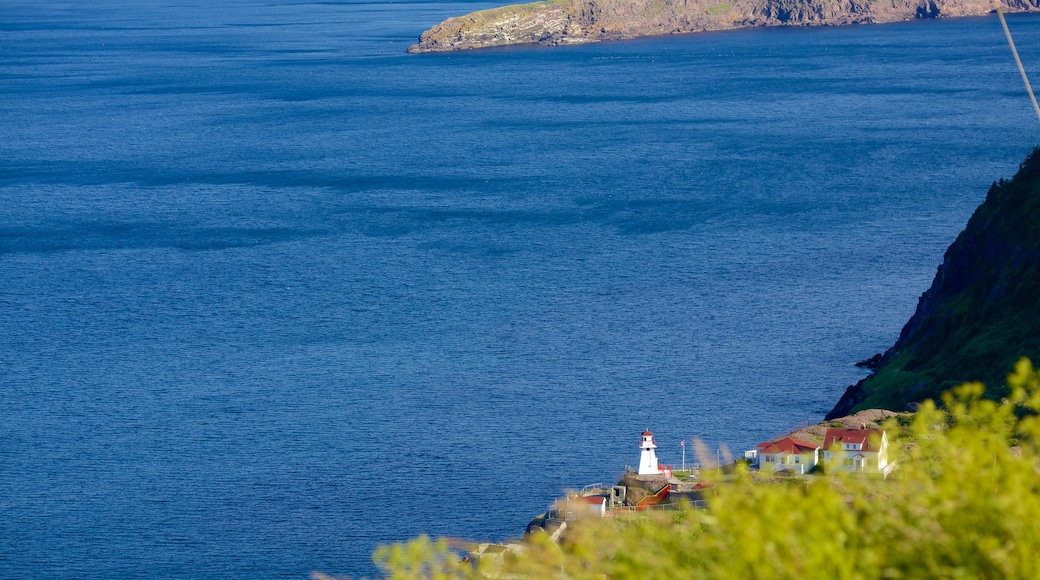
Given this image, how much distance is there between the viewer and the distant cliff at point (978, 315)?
207 ft

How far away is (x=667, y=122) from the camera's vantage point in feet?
527

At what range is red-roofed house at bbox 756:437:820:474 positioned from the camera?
51.1 meters

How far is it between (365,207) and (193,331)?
120 feet

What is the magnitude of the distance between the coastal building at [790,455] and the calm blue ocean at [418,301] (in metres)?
10.9

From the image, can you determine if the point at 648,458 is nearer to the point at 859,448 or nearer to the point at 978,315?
the point at 859,448

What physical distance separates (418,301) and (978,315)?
3684 centimetres

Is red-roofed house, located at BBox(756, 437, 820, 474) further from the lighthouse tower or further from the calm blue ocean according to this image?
the calm blue ocean

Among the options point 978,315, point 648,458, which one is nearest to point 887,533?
point 648,458

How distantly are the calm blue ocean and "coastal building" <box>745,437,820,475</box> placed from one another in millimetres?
10875

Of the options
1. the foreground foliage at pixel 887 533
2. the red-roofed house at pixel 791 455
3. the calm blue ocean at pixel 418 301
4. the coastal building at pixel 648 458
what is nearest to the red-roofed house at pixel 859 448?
the red-roofed house at pixel 791 455

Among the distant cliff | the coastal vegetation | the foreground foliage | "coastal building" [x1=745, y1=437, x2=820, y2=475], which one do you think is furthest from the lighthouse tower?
the foreground foliage

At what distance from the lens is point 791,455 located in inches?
2016

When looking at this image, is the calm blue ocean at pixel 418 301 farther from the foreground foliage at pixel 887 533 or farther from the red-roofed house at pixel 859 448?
the foreground foliage at pixel 887 533

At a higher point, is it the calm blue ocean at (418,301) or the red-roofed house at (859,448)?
the red-roofed house at (859,448)
